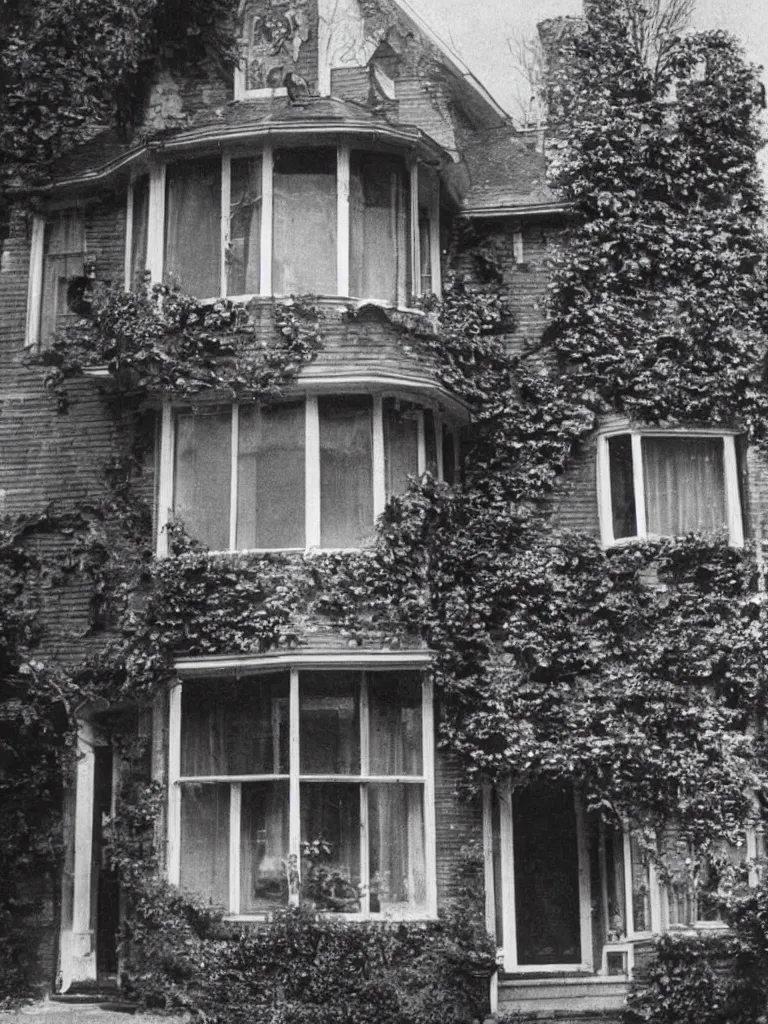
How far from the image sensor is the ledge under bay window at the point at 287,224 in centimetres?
2019

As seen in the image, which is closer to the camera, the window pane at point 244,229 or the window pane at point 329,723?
the window pane at point 329,723

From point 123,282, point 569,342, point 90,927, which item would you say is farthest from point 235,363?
point 90,927

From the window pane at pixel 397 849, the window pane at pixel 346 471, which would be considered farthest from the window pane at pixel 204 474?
the window pane at pixel 397 849

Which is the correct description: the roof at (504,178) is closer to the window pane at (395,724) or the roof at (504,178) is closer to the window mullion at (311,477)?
the window mullion at (311,477)

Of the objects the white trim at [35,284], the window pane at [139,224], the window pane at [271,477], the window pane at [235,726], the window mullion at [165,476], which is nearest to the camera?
the window pane at [235,726]

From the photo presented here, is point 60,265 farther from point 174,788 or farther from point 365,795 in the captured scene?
point 365,795

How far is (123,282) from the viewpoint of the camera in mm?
21266

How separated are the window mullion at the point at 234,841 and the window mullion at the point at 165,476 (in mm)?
3076

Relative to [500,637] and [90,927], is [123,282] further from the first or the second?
[90,927]

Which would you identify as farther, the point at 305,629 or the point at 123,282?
the point at 123,282

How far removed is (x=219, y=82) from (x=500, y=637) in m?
8.66

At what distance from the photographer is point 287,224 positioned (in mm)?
20266

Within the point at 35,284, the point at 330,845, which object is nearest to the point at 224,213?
the point at 35,284

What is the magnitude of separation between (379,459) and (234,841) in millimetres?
4845
